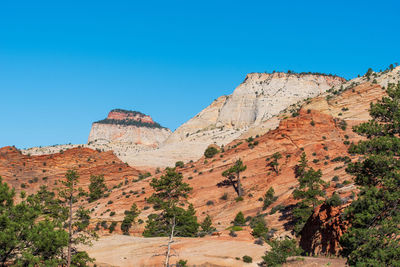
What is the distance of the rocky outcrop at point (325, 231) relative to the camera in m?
28.1

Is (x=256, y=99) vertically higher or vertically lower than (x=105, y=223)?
higher

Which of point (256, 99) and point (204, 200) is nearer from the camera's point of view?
point (204, 200)

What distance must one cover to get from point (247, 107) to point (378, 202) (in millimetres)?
133009

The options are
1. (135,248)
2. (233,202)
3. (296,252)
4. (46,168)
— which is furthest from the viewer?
(46,168)

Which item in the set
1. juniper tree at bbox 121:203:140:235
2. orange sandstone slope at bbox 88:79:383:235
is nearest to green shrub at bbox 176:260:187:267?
orange sandstone slope at bbox 88:79:383:235

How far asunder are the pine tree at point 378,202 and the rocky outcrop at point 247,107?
98.7 meters

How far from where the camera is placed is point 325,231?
29.7 m

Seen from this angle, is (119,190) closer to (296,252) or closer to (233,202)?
(233,202)

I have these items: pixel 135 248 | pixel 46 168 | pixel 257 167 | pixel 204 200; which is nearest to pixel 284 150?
pixel 257 167

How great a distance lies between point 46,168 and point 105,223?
3700 cm

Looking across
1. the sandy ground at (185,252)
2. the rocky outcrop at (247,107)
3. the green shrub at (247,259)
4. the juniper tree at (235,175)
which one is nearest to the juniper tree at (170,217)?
the sandy ground at (185,252)

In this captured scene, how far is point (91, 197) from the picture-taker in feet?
244

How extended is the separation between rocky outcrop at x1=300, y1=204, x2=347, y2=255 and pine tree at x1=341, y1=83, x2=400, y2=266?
4032mm

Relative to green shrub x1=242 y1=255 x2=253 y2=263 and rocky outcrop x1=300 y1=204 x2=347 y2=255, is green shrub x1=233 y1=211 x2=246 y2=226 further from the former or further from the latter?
rocky outcrop x1=300 y1=204 x2=347 y2=255
